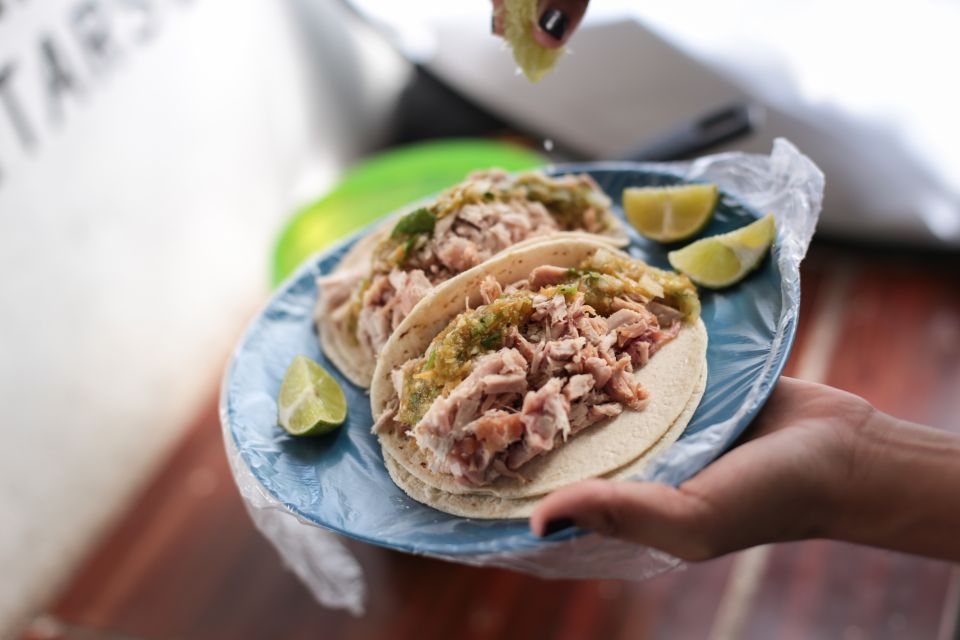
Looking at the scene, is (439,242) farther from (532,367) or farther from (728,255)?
(728,255)

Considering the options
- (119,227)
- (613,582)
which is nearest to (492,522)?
(613,582)

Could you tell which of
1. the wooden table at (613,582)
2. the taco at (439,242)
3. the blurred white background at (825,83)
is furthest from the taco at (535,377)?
the blurred white background at (825,83)

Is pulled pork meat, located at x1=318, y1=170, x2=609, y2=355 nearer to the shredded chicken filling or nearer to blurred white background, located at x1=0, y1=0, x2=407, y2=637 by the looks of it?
the shredded chicken filling

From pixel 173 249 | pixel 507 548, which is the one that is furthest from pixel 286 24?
pixel 507 548

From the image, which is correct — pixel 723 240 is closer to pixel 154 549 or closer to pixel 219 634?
pixel 219 634

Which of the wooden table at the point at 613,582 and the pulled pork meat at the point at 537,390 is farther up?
the pulled pork meat at the point at 537,390

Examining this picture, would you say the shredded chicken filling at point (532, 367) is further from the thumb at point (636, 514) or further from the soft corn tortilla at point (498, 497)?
the thumb at point (636, 514)
